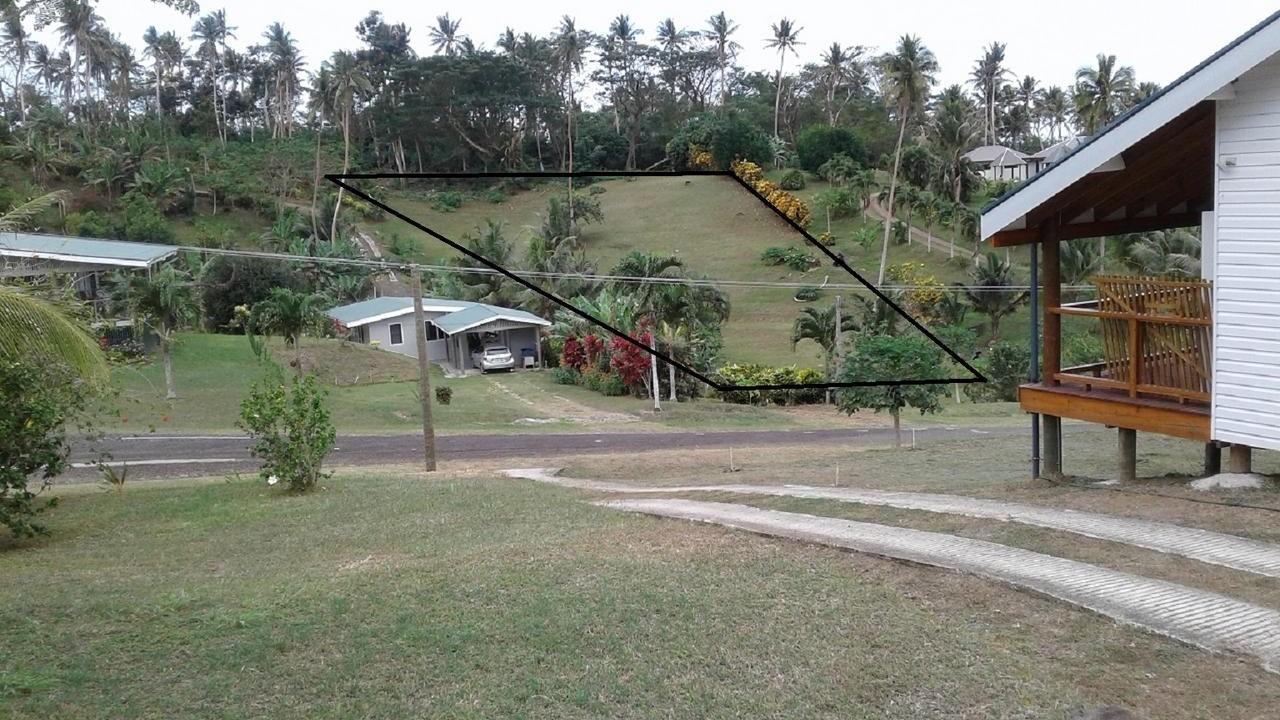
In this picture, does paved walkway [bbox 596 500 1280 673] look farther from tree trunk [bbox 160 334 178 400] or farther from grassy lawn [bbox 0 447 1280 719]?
tree trunk [bbox 160 334 178 400]

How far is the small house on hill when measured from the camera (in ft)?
33.8

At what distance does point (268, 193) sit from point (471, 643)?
249ft

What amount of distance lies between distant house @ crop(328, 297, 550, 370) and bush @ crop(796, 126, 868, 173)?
35.0 metres

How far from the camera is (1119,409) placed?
11883 mm

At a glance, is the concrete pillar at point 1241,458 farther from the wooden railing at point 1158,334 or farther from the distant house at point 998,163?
the distant house at point 998,163

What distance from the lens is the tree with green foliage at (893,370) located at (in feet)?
73.3

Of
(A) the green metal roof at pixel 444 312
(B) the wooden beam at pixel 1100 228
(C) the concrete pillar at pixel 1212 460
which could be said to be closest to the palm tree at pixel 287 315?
(A) the green metal roof at pixel 444 312

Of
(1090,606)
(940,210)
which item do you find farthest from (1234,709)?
(940,210)

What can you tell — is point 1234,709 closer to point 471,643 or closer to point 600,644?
point 600,644

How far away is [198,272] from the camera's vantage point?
49.9m

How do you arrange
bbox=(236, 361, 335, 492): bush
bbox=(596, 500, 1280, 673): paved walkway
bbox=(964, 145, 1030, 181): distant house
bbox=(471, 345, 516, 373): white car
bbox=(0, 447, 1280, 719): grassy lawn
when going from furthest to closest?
bbox=(964, 145, 1030, 181): distant house < bbox=(471, 345, 516, 373): white car < bbox=(236, 361, 335, 492): bush < bbox=(596, 500, 1280, 673): paved walkway < bbox=(0, 447, 1280, 719): grassy lawn

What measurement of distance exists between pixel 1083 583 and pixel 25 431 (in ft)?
41.2

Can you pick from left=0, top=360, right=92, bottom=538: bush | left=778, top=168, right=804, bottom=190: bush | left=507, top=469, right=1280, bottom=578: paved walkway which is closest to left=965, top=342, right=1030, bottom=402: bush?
left=507, top=469, right=1280, bottom=578: paved walkway

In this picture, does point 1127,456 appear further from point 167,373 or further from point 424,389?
point 167,373
